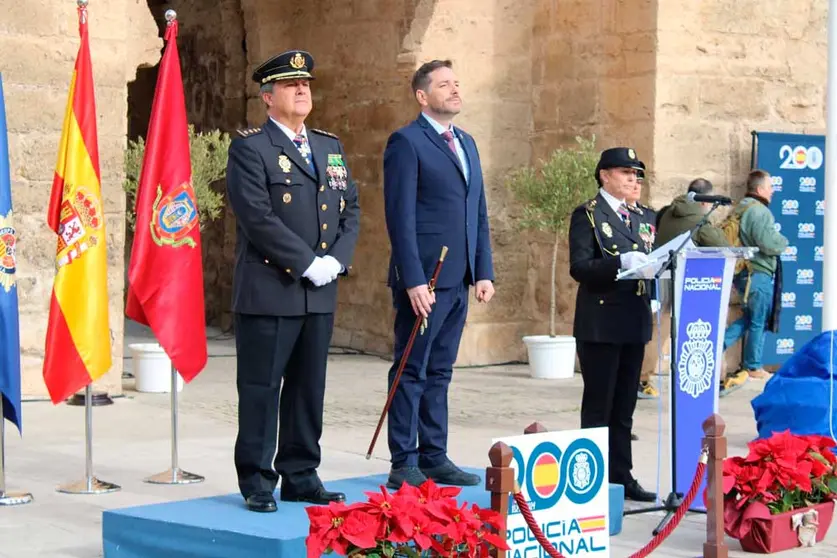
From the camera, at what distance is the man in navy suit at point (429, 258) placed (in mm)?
5965

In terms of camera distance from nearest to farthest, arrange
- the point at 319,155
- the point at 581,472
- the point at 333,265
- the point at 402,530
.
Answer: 1. the point at 402,530
2. the point at 581,472
3. the point at 333,265
4. the point at 319,155

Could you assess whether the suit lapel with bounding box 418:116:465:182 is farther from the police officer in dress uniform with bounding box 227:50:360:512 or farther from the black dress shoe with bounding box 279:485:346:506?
the black dress shoe with bounding box 279:485:346:506

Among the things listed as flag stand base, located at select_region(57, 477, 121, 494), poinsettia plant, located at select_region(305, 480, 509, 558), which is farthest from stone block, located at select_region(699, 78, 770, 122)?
poinsettia plant, located at select_region(305, 480, 509, 558)

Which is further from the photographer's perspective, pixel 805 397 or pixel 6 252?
pixel 805 397

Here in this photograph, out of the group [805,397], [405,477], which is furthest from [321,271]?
[805,397]

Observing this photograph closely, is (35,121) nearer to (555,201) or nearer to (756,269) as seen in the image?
(555,201)

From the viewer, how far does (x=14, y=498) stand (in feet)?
21.5

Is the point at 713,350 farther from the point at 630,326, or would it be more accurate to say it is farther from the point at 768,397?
the point at 768,397

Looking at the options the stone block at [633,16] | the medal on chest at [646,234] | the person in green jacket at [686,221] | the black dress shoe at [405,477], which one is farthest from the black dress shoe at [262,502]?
the stone block at [633,16]

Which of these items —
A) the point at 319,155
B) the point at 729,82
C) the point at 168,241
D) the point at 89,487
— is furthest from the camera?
the point at 729,82

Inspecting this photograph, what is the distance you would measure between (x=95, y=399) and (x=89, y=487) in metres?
2.88

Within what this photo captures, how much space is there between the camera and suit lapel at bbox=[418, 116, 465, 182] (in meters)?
6.07

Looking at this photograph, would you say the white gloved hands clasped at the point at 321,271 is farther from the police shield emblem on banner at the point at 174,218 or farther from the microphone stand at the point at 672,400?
the police shield emblem on banner at the point at 174,218

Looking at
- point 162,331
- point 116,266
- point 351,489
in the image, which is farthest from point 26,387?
point 351,489
